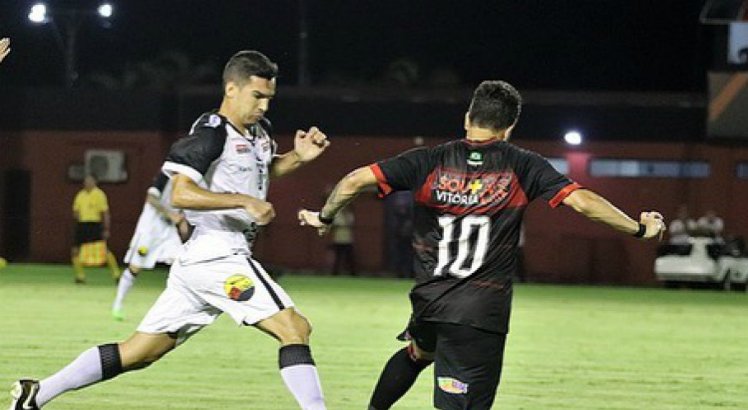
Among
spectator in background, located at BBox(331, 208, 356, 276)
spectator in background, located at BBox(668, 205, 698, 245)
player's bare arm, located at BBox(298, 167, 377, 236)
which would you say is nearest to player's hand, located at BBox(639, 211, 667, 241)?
player's bare arm, located at BBox(298, 167, 377, 236)

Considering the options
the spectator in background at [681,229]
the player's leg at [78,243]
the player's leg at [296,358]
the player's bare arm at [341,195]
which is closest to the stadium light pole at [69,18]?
the player's leg at [78,243]

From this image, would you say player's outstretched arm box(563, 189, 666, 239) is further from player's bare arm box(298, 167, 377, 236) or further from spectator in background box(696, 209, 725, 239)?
spectator in background box(696, 209, 725, 239)

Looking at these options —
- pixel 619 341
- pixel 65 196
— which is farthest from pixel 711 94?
pixel 619 341

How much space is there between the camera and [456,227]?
800cm

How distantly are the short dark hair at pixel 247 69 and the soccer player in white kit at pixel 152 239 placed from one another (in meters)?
9.13

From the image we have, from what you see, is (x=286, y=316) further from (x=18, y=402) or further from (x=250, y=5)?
(x=250, y=5)

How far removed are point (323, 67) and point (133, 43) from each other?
727 centimetres

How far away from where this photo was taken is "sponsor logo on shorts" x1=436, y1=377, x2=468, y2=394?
311 inches

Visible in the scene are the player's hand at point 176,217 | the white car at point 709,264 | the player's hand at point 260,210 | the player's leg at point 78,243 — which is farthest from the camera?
the white car at point 709,264

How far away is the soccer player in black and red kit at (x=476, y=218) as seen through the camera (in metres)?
7.94

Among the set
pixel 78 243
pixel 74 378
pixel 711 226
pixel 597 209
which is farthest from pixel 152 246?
pixel 711 226

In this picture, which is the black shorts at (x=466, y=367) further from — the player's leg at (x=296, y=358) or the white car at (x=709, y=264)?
the white car at (x=709, y=264)

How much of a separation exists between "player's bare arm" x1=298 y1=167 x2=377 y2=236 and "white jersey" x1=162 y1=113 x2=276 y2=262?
0.39 metres

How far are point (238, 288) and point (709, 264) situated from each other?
2490cm
